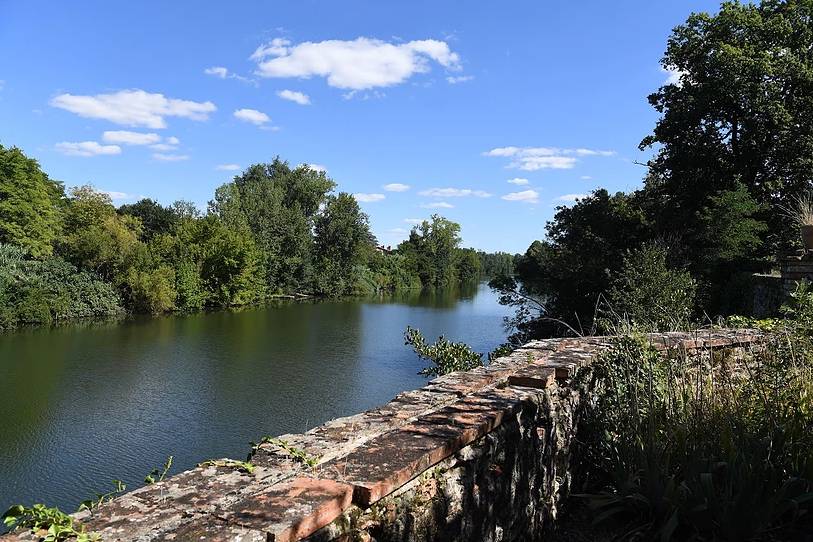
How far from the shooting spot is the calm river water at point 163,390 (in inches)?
416

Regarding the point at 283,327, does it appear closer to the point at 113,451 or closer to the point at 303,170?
the point at 113,451

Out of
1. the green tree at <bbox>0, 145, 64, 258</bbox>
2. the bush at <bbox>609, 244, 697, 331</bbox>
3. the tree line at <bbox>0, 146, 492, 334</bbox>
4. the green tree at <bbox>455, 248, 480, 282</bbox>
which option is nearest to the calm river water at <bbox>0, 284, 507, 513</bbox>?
the tree line at <bbox>0, 146, 492, 334</bbox>

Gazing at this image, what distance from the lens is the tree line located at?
2844 cm

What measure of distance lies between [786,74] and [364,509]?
17257mm

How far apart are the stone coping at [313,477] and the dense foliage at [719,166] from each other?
413 inches

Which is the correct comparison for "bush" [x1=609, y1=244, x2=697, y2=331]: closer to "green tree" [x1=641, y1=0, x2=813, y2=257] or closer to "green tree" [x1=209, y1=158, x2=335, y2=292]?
"green tree" [x1=641, y1=0, x2=813, y2=257]

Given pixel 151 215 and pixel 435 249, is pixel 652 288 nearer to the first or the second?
pixel 151 215

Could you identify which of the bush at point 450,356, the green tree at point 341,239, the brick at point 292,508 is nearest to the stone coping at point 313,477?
the brick at point 292,508

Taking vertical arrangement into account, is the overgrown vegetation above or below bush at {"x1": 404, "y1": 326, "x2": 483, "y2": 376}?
above

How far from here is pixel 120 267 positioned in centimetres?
3170

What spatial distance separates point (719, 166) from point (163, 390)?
54.8 feet

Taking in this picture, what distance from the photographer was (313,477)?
1772 millimetres

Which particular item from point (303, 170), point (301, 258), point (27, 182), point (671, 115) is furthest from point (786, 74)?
point (303, 170)

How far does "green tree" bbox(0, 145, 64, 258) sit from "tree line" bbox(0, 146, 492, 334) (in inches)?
2.5
